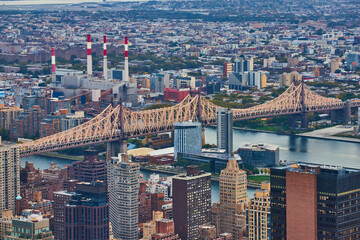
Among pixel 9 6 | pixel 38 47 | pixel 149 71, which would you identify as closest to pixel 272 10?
pixel 9 6

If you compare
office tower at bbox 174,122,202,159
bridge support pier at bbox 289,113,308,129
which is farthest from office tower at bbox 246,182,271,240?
bridge support pier at bbox 289,113,308,129

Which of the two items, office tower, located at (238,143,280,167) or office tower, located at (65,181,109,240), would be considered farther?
office tower, located at (238,143,280,167)

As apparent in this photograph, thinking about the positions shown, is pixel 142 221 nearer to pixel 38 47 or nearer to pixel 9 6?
pixel 38 47

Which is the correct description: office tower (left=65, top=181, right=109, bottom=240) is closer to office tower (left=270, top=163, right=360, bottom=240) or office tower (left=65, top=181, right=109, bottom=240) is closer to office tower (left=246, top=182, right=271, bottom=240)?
office tower (left=246, top=182, right=271, bottom=240)

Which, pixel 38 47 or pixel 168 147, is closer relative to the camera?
pixel 168 147

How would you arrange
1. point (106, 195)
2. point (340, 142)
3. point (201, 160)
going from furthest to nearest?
point (340, 142) → point (201, 160) → point (106, 195)

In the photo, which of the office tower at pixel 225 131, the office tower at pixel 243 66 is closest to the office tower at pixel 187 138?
the office tower at pixel 225 131
